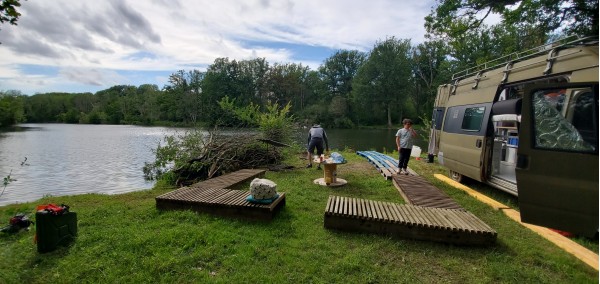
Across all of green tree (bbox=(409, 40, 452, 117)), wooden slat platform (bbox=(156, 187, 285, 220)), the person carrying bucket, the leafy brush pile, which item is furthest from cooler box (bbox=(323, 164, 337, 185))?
green tree (bbox=(409, 40, 452, 117))

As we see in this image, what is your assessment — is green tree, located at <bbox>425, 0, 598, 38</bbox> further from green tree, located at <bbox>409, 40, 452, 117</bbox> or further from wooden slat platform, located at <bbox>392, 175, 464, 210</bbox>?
green tree, located at <bbox>409, 40, 452, 117</bbox>

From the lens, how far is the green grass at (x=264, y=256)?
11.5ft

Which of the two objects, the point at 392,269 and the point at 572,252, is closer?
the point at 392,269

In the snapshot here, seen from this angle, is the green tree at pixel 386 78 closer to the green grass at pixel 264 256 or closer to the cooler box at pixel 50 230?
the green grass at pixel 264 256

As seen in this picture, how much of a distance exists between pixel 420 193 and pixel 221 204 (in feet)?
14.1

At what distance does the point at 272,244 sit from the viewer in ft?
14.2

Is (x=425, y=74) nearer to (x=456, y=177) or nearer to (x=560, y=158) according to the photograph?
(x=456, y=177)

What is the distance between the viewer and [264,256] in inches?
156

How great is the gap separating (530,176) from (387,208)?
7.54 feet

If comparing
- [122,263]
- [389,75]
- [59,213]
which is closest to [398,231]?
[122,263]

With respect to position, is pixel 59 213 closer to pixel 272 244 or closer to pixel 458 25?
pixel 272 244

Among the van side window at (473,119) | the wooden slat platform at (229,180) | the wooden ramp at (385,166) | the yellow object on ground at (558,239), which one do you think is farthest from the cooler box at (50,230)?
the van side window at (473,119)

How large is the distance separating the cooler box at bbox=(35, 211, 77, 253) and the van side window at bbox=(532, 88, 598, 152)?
6038 mm

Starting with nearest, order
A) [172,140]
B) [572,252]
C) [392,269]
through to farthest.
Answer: [392,269], [572,252], [172,140]
